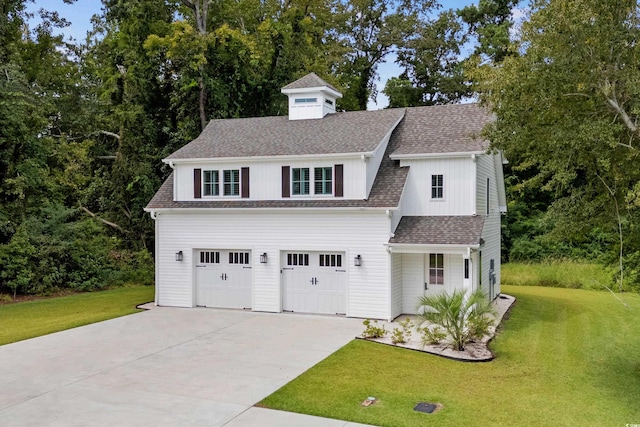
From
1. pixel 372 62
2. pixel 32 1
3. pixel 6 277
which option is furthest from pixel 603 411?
pixel 372 62

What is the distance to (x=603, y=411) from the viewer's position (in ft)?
27.3

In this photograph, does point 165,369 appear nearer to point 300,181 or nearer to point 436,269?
point 300,181

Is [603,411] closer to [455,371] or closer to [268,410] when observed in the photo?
[455,371]

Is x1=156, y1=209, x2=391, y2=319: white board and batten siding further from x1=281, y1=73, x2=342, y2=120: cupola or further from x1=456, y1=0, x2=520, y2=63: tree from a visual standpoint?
x1=456, y1=0, x2=520, y2=63: tree

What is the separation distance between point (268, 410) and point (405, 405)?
2187 millimetres

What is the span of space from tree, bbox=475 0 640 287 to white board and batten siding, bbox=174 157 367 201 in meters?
5.83

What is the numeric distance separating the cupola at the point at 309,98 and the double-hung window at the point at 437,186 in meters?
5.53

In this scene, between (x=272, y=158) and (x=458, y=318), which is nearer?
(x=458, y=318)

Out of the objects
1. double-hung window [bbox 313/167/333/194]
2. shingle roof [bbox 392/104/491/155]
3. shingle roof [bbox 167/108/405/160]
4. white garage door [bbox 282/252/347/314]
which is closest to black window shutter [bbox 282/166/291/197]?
shingle roof [bbox 167/108/405/160]

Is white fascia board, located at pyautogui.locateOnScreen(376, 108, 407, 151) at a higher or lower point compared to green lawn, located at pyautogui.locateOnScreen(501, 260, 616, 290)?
higher

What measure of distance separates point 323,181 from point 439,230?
3.81 m

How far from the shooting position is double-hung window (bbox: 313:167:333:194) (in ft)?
53.6

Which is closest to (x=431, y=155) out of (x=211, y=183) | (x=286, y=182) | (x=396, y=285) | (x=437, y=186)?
(x=437, y=186)

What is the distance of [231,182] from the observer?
57.8 ft
